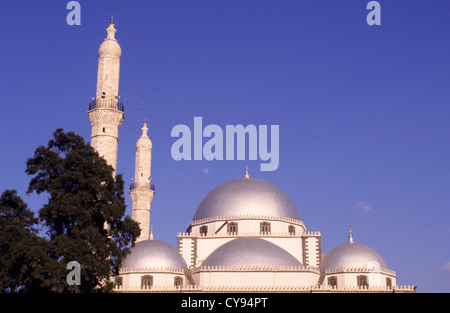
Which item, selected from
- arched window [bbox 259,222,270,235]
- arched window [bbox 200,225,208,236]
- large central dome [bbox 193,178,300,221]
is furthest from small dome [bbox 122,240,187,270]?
arched window [bbox 259,222,270,235]

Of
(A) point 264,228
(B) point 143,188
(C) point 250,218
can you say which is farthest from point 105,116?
(A) point 264,228

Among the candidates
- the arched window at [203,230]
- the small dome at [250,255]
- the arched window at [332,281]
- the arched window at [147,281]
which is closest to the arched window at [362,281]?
the arched window at [332,281]

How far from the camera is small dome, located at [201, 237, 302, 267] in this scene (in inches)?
1567

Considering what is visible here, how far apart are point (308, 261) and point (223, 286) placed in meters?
8.49

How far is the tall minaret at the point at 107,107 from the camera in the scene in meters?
39.4

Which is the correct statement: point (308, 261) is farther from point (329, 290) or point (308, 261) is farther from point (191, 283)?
point (191, 283)

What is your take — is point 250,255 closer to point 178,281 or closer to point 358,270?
point 178,281

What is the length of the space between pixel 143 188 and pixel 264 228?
11.3 metres

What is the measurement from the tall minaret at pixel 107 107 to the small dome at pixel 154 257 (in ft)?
21.9

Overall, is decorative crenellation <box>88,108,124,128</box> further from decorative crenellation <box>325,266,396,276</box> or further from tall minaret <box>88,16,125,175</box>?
decorative crenellation <box>325,266,396,276</box>

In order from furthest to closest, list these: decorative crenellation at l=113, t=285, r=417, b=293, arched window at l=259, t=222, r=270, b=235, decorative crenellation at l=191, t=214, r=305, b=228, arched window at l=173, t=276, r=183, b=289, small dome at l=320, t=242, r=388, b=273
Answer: decorative crenellation at l=191, t=214, r=305, b=228 → arched window at l=259, t=222, r=270, b=235 → small dome at l=320, t=242, r=388, b=273 → arched window at l=173, t=276, r=183, b=289 → decorative crenellation at l=113, t=285, r=417, b=293

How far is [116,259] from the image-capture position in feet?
90.1

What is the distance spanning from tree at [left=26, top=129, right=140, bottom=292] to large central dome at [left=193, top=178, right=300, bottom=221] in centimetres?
1896
